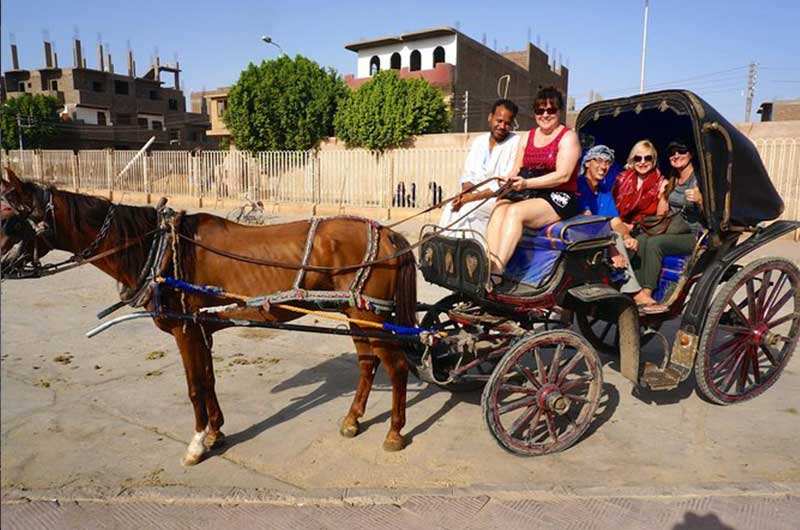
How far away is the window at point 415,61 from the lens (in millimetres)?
35688

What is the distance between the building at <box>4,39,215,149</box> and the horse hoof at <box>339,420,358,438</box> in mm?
43632

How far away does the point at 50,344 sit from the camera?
5.93m

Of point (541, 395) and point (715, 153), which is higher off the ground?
point (715, 153)

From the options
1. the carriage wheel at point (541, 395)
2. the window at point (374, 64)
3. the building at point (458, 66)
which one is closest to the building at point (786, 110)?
the building at point (458, 66)

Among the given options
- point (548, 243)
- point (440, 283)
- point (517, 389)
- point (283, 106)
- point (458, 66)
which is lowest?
point (517, 389)

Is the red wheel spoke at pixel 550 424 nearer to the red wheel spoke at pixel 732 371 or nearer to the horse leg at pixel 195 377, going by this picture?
the red wheel spoke at pixel 732 371

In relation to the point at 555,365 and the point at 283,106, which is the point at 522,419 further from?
the point at 283,106

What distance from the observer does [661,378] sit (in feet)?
13.6

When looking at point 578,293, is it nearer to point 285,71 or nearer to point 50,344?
point 50,344

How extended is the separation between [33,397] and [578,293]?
442 centimetres

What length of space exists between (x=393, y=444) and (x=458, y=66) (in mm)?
30866

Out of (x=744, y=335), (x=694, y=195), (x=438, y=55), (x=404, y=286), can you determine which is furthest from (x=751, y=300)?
(x=438, y=55)

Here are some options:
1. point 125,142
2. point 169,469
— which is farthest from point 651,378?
point 125,142

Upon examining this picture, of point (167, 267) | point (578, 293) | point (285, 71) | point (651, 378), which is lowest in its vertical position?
point (651, 378)
